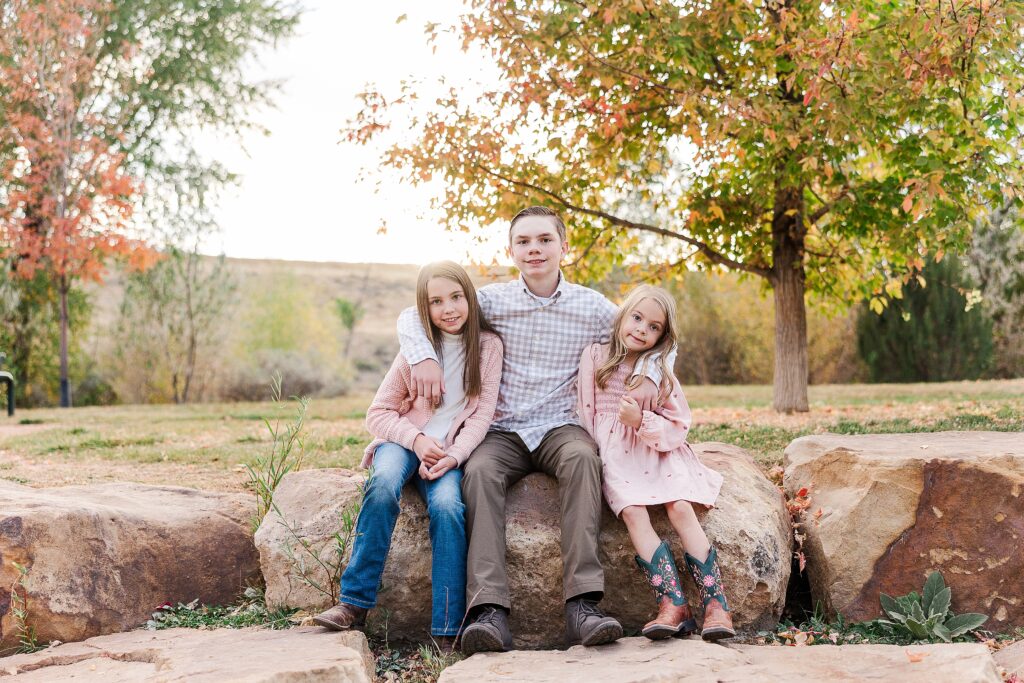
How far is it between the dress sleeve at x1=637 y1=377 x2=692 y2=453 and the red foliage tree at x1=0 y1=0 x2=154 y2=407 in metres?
10.9

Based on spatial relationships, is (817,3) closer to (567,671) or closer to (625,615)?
(625,615)

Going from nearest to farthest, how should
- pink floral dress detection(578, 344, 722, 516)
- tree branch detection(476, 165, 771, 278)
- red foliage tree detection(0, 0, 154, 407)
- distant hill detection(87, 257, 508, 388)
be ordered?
1. pink floral dress detection(578, 344, 722, 516)
2. tree branch detection(476, 165, 771, 278)
3. red foliage tree detection(0, 0, 154, 407)
4. distant hill detection(87, 257, 508, 388)

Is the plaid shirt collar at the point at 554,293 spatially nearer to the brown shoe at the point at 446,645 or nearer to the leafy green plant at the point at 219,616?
the brown shoe at the point at 446,645

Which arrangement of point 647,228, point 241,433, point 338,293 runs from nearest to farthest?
point 647,228 < point 241,433 < point 338,293

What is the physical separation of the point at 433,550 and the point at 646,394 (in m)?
1.02

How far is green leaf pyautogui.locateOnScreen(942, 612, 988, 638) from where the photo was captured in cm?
329

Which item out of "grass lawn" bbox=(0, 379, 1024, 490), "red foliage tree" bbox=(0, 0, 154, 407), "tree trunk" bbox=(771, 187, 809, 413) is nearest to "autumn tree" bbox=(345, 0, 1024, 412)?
"tree trunk" bbox=(771, 187, 809, 413)

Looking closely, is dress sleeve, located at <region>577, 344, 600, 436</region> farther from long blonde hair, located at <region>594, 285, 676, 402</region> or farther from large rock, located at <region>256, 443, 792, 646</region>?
large rock, located at <region>256, 443, 792, 646</region>

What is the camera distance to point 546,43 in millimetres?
5660

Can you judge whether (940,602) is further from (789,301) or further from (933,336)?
(933,336)

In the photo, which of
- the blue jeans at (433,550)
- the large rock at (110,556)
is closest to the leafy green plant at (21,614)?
the large rock at (110,556)

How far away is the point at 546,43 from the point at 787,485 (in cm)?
331

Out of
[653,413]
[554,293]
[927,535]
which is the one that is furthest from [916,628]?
[554,293]

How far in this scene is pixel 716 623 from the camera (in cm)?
301
